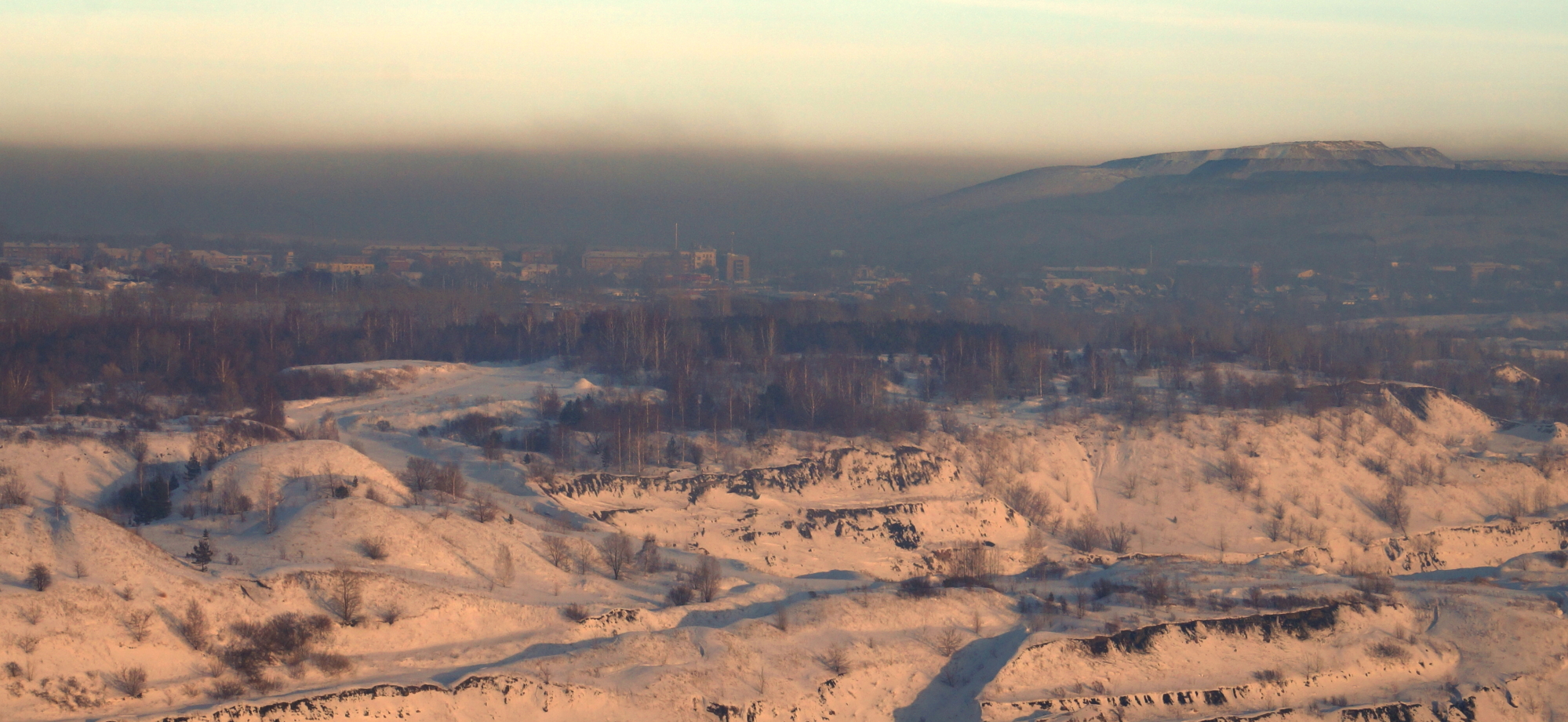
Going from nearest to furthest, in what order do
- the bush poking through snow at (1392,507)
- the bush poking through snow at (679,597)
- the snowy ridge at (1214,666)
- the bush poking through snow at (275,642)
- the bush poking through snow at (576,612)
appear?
the bush poking through snow at (275,642) → the snowy ridge at (1214,666) → the bush poking through snow at (576,612) → the bush poking through snow at (679,597) → the bush poking through snow at (1392,507)

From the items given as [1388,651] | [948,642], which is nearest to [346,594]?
[948,642]

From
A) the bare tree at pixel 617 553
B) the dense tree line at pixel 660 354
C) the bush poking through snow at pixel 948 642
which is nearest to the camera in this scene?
the bush poking through snow at pixel 948 642

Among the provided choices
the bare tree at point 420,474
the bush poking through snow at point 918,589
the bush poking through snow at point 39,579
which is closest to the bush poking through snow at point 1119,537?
the bush poking through snow at point 918,589

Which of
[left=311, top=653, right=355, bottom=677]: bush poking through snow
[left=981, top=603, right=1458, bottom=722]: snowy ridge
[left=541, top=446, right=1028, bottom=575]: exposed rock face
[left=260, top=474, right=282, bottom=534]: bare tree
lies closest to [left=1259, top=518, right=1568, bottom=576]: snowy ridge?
[left=541, top=446, right=1028, bottom=575]: exposed rock face

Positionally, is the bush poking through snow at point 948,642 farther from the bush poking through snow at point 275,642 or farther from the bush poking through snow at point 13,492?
the bush poking through snow at point 13,492

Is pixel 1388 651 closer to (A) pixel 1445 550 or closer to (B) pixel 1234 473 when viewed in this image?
(A) pixel 1445 550

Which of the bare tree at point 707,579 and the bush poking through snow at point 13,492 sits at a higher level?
the bush poking through snow at point 13,492

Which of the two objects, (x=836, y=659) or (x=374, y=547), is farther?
(x=374, y=547)
